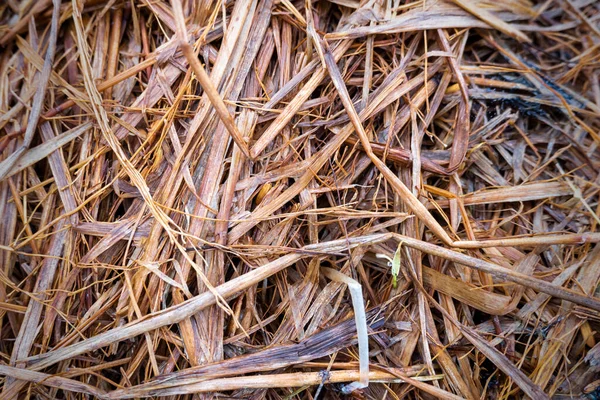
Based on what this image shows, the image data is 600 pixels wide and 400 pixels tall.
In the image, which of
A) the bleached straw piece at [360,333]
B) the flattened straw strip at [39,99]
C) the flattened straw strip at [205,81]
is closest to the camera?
the flattened straw strip at [205,81]

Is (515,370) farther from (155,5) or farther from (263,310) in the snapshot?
(155,5)

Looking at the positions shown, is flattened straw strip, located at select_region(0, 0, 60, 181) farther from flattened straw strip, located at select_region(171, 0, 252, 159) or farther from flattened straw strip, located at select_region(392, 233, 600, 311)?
flattened straw strip, located at select_region(392, 233, 600, 311)

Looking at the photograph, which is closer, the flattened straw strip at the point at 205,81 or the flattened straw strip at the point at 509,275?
the flattened straw strip at the point at 205,81

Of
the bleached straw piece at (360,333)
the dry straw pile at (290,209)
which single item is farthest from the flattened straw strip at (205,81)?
the bleached straw piece at (360,333)

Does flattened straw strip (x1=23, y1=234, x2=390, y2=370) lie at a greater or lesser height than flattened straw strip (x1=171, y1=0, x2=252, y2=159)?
lesser

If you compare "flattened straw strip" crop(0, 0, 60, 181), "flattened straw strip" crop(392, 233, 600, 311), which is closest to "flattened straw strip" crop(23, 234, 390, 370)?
"flattened straw strip" crop(392, 233, 600, 311)

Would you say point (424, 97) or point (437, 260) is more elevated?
point (424, 97)

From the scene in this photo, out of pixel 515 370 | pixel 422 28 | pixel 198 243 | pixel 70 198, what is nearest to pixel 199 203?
pixel 198 243

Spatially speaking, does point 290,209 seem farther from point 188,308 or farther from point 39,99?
point 39,99

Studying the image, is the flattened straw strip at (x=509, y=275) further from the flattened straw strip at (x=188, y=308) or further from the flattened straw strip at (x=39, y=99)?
the flattened straw strip at (x=39, y=99)
